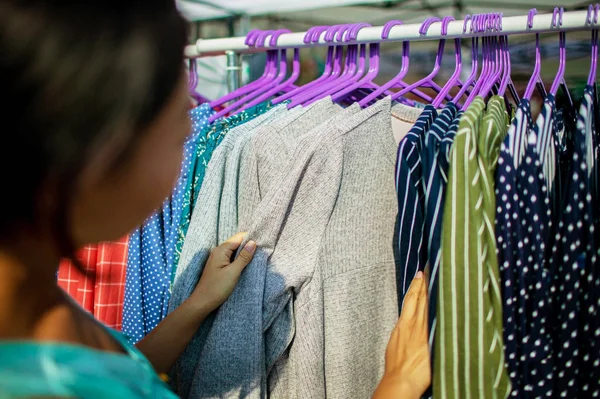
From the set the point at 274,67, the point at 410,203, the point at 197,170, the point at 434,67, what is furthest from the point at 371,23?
the point at 410,203

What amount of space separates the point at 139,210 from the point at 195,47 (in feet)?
2.59

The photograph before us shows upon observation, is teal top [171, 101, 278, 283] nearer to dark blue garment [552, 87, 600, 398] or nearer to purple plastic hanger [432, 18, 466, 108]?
purple plastic hanger [432, 18, 466, 108]

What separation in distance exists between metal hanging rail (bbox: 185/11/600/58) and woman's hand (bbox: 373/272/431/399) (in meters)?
0.38

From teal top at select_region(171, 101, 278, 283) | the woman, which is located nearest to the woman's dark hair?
the woman

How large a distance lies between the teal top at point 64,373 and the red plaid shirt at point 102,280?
0.49m

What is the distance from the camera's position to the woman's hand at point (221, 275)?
719mm

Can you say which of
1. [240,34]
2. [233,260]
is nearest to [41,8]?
[233,260]

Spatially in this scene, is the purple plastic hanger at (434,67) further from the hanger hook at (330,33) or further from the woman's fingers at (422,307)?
the woman's fingers at (422,307)

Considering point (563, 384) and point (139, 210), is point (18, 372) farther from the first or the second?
point (563, 384)

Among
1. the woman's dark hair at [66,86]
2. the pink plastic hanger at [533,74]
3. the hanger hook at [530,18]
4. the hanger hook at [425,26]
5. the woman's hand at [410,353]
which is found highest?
the hanger hook at [425,26]

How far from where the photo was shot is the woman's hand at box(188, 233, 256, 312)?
2.36 feet

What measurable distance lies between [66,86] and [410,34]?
650 mm

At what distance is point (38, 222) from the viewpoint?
342 millimetres

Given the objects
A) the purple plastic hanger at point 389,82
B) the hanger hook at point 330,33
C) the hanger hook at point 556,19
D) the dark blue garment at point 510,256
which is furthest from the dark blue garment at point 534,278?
the hanger hook at point 330,33
